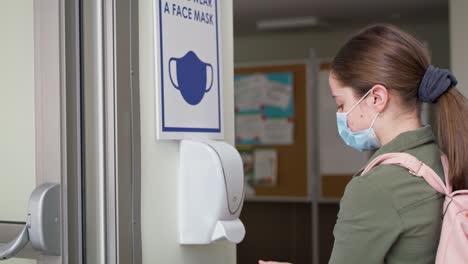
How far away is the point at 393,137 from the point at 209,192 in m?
0.46

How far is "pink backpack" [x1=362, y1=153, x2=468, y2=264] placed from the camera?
127 centimetres

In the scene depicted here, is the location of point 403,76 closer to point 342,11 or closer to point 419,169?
point 419,169

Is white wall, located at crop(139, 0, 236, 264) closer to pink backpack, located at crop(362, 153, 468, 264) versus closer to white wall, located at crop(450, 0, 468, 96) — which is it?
pink backpack, located at crop(362, 153, 468, 264)

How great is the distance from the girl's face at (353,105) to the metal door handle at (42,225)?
649 mm

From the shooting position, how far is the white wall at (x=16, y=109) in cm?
154

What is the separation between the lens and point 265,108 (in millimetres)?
6219

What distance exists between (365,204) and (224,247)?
2.07ft

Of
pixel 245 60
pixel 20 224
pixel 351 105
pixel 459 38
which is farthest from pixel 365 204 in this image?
pixel 245 60

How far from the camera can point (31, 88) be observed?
1.54 meters

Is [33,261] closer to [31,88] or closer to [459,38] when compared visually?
[31,88]

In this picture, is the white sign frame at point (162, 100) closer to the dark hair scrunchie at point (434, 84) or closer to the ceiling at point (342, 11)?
the dark hair scrunchie at point (434, 84)

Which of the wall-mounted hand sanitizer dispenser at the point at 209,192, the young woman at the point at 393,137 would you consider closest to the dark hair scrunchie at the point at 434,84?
the young woman at the point at 393,137

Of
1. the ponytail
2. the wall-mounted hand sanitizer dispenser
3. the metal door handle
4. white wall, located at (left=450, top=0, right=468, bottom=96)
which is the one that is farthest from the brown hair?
white wall, located at (left=450, top=0, right=468, bottom=96)

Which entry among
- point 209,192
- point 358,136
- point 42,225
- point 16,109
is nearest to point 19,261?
point 42,225
